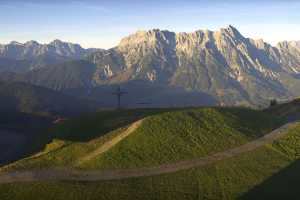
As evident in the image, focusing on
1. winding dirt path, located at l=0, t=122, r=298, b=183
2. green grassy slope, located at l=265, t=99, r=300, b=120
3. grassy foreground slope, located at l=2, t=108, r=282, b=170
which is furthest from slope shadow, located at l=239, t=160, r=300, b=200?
green grassy slope, located at l=265, t=99, r=300, b=120

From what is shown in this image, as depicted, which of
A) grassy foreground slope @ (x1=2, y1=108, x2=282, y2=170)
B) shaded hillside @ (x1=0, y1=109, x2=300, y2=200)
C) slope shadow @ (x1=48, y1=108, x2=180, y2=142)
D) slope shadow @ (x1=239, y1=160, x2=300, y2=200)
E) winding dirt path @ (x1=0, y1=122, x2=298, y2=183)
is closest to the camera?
shaded hillside @ (x1=0, y1=109, x2=300, y2=200)

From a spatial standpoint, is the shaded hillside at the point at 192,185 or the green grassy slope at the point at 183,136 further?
the green grassy slope at the point at 183,136

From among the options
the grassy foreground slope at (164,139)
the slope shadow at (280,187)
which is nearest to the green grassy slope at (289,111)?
the grassy foreground slope at (164,139)

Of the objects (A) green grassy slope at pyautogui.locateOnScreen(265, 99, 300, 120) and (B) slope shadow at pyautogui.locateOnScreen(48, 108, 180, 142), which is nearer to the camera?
(B) slope shadow at pyautogui.locateOnScreen(48, 108, 180, 142)

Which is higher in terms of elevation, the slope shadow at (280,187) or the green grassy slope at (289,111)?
the green grassy slope at (289,111)

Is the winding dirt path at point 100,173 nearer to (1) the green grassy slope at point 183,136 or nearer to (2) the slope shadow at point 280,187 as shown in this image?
(1) the green grassy slope at point 183,136

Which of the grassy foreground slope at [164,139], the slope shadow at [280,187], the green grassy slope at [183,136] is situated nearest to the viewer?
the slope shadow at [280,187]

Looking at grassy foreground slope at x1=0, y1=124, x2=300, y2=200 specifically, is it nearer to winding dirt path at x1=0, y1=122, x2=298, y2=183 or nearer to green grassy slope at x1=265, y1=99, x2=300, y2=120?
winding dirt path at x1=0, y1=122, x2=298, y2=183
